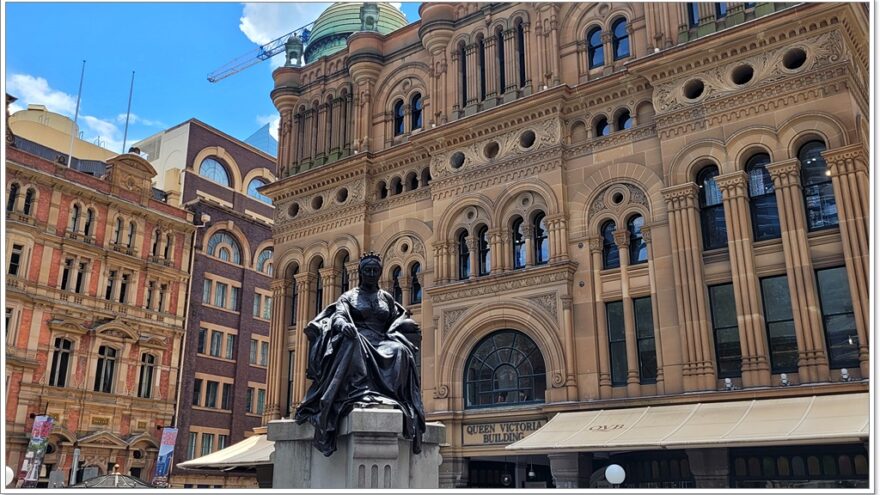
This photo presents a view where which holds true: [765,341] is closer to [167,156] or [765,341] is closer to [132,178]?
[132,178]

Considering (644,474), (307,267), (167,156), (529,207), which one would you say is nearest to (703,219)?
(529,207)

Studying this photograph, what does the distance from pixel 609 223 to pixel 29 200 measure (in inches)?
1175

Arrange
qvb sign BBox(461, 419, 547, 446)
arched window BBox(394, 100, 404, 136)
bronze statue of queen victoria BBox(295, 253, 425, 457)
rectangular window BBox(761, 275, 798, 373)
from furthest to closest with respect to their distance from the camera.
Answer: arched window BBox(394, 100, 404, 136) → qvb sign BBox(461, 419, 547, 446) → rectangular window BBox(761, 275, 798, 373) → bronze statue of queen victoria BBox(295, 253, 425, 457)

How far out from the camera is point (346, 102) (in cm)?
3438

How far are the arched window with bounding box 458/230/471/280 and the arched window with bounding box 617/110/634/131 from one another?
257 inches

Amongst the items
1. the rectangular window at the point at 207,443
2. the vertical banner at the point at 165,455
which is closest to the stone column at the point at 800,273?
the vertical banner at the point at 165,455

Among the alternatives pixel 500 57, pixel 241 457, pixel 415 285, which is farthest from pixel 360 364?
pixel 500 57

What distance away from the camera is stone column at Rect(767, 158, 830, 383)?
64.8 ft

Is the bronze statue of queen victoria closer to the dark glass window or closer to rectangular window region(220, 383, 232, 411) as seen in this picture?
the dark glass window

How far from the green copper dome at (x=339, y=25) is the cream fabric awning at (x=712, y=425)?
2411 cm

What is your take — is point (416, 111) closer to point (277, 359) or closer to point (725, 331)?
point (277, 359)

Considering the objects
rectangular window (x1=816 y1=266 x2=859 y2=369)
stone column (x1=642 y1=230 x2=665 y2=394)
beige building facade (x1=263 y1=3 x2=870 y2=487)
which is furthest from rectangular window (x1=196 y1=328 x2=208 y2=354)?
rectangular window (x1=816 y1=266 x2=859 y2=369)

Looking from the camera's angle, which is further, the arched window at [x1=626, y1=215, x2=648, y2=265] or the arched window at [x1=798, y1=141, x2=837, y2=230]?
the arched window at [x1=626, y1=215, x2=648, y2=265]

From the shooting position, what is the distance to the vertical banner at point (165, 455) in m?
38.8
